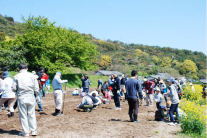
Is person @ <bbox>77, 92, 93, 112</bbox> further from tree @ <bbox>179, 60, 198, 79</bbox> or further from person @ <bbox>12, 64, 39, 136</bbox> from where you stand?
tree @ <bbox>179, 60, 198, 79</bbox>

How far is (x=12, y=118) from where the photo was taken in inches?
355

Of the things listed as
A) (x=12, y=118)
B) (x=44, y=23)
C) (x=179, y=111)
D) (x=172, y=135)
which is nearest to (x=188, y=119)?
(x=172, y=135)

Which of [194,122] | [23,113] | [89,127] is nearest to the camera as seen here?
[23,113]

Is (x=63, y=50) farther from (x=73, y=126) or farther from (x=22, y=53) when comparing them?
(x=73, y=126)

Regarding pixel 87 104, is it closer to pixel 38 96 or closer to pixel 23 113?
pixel 38 96

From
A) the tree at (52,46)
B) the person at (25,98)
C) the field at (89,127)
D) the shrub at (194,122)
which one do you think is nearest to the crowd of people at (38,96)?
the person at (25,98)

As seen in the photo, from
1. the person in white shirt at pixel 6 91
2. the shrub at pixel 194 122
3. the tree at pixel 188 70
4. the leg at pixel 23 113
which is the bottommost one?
the shrub at pixel 194 122

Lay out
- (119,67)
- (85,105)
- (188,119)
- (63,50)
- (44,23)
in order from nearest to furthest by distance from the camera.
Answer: (188,119) → (85,105) → (63,50) → (44,23) → (119,67)

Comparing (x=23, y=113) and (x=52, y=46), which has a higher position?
(x=52, y=46)

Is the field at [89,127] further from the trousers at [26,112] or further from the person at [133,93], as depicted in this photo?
the person at [133,93]

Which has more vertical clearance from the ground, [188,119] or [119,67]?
[119,67]

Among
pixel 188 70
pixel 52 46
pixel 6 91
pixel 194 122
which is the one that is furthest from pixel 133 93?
pixel 188 70

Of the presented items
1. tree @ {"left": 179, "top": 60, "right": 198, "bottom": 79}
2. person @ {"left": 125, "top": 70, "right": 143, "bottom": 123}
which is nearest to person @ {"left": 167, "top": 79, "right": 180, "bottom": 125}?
person @ {"left": 125, "top": 70, "right": 143, "bottom": 123}

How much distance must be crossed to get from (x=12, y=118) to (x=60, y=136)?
122 inches
